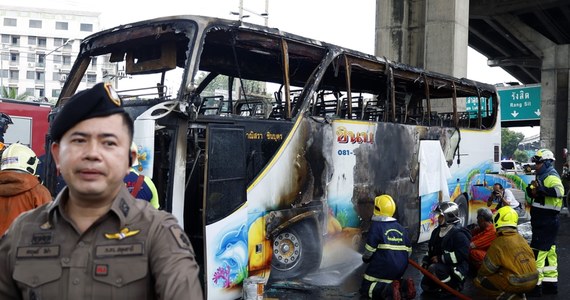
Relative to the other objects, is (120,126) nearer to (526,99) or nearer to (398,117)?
(398,117)

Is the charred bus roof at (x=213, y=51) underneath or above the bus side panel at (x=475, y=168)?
above

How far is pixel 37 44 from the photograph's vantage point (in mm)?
80438

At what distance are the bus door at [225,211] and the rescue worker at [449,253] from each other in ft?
9.14

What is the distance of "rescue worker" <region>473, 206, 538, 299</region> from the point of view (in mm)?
6004

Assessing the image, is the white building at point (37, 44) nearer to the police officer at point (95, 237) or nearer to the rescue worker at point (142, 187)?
the rescue worker at point (142, 187)

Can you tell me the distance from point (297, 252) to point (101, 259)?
5.39 meters

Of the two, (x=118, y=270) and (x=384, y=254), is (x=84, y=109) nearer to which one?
A: (x=118, y=270)

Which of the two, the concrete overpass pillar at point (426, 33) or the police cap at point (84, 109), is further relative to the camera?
the concrete overpass pillar at point (426, 33)

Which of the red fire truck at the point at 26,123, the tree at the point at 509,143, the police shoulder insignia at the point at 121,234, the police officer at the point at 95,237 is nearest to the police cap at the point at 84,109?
the police officer at the point at 95,237

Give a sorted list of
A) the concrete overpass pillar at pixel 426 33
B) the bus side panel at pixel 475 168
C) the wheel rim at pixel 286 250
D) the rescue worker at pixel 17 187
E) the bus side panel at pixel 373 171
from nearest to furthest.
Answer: the rescue worker at pixel 17 187 < the wheel rim at pixel 286 250 < the bus side panel at pixel 373 171 < the bus side panel at pixel 475 168 < the concrete overpass pillar at pixel 426 33

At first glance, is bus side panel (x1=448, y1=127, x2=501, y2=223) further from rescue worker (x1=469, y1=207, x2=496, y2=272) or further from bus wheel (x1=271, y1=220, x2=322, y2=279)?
bus wheel (x1=271, y1=220, x2=322, y2=279)

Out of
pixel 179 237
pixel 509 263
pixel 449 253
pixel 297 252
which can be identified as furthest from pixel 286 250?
pixel 179 237

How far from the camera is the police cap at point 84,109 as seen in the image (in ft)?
5.46

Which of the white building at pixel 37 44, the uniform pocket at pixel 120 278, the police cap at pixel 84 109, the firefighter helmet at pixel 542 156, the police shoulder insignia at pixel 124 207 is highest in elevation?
the white building at pixel 37 44
